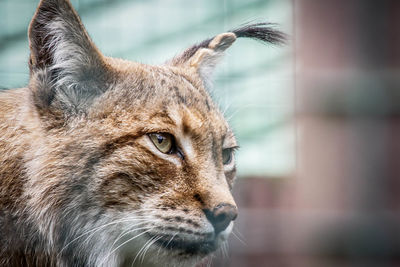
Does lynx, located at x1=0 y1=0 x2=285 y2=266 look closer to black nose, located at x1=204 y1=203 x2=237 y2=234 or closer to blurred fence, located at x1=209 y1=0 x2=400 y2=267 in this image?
black nose, located at x1=204 y1=203 x2=237 y2=234

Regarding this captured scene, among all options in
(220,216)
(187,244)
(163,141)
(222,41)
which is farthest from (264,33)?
(187,244)

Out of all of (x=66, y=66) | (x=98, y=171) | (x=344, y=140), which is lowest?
(x=344, y=140)

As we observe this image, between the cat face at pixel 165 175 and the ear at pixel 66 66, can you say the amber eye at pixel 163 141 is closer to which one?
the cat face at pixel 165 175

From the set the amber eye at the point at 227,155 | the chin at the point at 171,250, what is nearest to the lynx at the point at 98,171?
the chin at the point at 171,250

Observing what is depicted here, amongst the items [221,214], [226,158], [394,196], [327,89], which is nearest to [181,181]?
[221,214]

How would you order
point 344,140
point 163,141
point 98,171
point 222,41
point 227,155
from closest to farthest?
1. point 98,171
2. point 163,141
3. point 222,41
4. point 227,155
5. point 344,140

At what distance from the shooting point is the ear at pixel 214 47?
197 centimetres

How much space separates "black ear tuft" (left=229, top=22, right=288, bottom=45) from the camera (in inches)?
76.5

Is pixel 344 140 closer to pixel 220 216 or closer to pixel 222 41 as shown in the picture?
pixel 222 41

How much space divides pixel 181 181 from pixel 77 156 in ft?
1.04

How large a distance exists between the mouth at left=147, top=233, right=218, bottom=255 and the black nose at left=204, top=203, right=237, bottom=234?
1.9 inches

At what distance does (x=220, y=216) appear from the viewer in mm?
1837

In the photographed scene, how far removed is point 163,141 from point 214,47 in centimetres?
40

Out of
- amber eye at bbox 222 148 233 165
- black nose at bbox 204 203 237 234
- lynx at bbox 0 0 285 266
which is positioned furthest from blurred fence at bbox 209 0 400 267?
black nose at bbox 204 203 237 234
